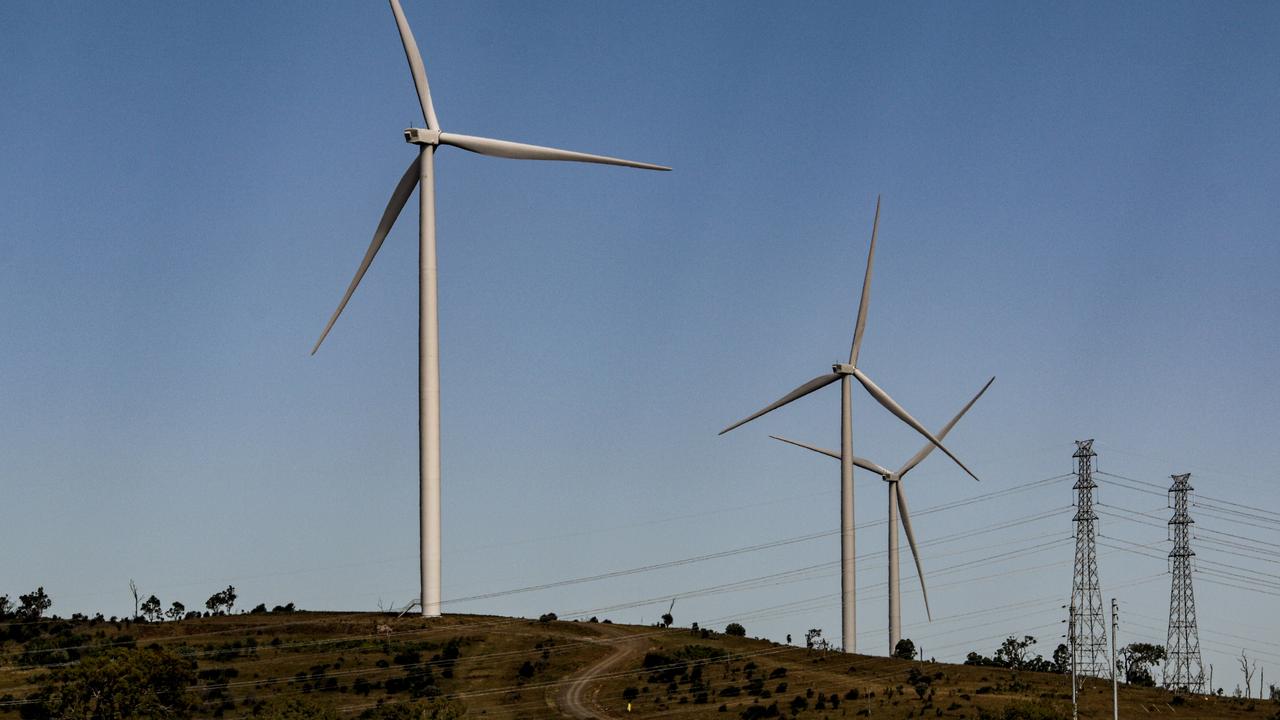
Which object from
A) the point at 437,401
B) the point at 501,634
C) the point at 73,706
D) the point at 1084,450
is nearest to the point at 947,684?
the point at 1084,450

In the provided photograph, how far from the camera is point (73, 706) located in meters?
151

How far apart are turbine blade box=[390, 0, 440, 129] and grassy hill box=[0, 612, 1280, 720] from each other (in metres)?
57.5

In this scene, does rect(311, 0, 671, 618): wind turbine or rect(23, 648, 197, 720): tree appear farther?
rect(311, 0, 671, 618): wind turbine

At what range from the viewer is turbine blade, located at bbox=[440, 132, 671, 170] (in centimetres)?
16375

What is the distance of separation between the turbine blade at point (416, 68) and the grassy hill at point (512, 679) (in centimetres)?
5745

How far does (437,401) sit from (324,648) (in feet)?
115

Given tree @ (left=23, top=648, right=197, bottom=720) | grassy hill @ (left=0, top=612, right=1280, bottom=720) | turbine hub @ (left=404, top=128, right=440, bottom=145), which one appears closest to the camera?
tree @ (left=23, top=648, right=197, bottom=720)

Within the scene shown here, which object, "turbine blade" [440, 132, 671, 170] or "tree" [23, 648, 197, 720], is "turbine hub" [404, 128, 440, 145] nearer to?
"turbine blade" [440, 132, 671, 170]

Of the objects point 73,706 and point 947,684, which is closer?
point 73,706

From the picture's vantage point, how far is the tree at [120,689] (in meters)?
152

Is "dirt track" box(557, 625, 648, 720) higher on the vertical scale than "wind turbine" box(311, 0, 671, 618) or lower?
lower

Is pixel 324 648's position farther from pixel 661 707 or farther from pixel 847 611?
pixel 847 611

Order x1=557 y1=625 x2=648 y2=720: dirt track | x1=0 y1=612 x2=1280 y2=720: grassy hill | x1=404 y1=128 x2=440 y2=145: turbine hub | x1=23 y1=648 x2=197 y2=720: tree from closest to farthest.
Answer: x1=23 y1=648 x2=197 y2=720: tree → x1=557 y1=625 x2=648 y2=720: dirt track → x1=0 y1=612 x2=1280 y2=720: grassy hill → x1=404 y1=128 x2=440 y2=145: turbine hub

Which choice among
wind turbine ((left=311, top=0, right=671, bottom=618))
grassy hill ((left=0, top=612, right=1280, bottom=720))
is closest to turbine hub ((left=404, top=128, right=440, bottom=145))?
wind turbine ((left=311, top=0, right=671, bottom=618))
